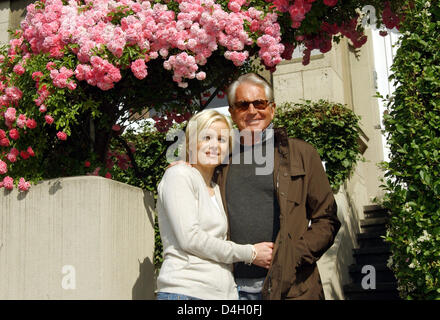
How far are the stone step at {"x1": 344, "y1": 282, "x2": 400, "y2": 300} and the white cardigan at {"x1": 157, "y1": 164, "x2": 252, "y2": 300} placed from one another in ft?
12.9

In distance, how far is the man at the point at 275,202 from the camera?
280 cm

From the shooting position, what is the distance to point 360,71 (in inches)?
374

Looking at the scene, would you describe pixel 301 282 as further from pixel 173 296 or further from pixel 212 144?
pixel 212 144

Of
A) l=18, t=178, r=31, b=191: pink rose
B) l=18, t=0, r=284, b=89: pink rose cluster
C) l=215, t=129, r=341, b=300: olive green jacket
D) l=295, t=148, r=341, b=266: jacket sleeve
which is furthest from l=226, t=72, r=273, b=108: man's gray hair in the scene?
l=18, t=178, r=31, b=191: pink rose

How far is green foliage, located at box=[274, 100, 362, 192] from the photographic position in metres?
6.71

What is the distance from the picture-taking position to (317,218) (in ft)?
9.70

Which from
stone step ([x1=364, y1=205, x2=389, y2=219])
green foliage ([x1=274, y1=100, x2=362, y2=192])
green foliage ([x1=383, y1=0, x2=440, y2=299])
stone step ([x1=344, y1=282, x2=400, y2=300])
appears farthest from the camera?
stone step ([x1=364, y1=205, x2=389, y2=219])

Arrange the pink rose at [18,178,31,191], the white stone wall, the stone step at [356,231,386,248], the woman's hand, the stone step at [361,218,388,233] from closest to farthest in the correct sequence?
1. the woman's hand
2. the white stone wall
3. the pink rose at [18,178,31,191]
4. the stone step at [356,231,386,248]
5. the stone step at [361,218,388,233]

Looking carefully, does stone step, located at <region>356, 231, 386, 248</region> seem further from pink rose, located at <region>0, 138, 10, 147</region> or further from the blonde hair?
pink rose, located at <region>0, 138, 10, 147</region>

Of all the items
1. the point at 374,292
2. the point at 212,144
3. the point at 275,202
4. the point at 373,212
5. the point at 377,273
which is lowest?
the point at 374,292

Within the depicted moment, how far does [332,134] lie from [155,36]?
370 cm

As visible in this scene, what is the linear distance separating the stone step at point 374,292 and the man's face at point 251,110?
3.82 m

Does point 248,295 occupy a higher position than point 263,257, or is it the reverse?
point 263,257

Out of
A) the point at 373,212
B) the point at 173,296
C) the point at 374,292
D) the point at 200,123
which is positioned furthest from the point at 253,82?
the point at 373,212
